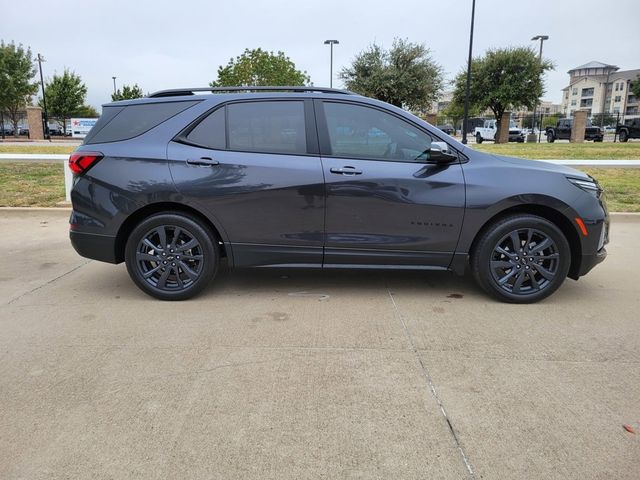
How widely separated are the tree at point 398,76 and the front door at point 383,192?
2959 centimetres

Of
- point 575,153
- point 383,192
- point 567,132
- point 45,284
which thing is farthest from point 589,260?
point 567,132

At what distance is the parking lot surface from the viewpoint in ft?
8.02

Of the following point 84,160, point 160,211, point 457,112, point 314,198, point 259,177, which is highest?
point 457,112

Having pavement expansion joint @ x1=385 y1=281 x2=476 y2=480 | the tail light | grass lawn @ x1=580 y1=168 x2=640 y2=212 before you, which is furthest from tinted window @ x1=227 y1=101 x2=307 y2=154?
grass lawn @ x1=580 y1=168 x2=640 y2=212

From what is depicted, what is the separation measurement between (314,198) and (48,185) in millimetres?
8826

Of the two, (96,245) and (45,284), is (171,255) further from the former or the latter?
(45,284)

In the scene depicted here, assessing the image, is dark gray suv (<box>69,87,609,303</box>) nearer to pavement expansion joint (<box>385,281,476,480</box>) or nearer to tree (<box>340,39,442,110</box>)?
pavement expansion joint (<box>385,281,476,480</box>)

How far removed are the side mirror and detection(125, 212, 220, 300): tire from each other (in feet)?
6.65

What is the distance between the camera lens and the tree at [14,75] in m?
38.2

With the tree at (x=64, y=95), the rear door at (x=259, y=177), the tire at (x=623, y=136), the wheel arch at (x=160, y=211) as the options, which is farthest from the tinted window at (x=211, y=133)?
the tree at (x=64, y=95)

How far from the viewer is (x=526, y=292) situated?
15.0 feet

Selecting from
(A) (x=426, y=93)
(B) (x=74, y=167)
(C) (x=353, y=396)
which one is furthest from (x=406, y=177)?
(A) (x=426, y=93)

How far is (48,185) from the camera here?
36.2 feet

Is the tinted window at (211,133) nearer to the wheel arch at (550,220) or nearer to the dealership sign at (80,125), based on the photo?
the wheel arch at (550,220)
